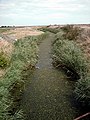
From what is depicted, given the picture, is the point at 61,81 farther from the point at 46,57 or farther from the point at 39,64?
the point at 46,57

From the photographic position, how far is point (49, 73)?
1255 cm

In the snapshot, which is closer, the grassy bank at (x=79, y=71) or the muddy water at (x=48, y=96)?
the muddy water at (x=48, y=96)

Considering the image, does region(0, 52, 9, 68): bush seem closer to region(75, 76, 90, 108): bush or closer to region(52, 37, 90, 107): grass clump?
region(52, 37, 90, 107): grass clump

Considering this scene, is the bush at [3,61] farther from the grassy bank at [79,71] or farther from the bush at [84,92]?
the bush at [84,92]

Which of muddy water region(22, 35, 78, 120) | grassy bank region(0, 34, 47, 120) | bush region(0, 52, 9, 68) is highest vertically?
bush region(0, 52, 9, 68)

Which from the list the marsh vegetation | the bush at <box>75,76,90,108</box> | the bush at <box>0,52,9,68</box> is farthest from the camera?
the bush at <box>0,52,9,68</box>

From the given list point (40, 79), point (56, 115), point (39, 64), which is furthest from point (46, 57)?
point (56, 115)

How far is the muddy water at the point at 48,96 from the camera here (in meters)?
7.46

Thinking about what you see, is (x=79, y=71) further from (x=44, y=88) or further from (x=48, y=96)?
(x=48, y=96)

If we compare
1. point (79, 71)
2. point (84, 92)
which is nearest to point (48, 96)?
point (84, 92)

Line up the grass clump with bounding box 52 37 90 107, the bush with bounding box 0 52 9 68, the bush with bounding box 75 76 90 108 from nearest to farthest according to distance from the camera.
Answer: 1. the bush with bounding box 75 76 90 108
2. the grass clump with bounding box 52 37 90 107
3. the bush with bounding box 0 52 9 68

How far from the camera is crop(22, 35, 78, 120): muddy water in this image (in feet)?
24.5

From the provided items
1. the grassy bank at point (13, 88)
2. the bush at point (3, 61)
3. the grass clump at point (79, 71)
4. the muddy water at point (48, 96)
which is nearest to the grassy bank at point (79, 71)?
the grass clump at point (79, 71)

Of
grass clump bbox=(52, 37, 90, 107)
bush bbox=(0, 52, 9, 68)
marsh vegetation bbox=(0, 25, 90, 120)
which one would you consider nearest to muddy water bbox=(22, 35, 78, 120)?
marsh vegetation bbox=(0, 25, 90, 120)
